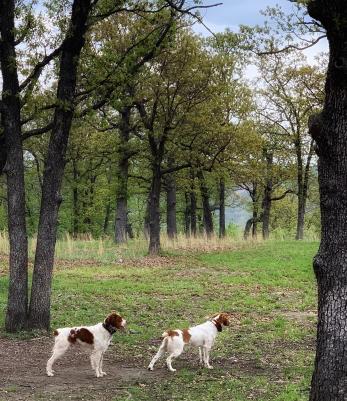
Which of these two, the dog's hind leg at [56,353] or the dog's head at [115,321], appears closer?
the dog's hind leg at [56,353]

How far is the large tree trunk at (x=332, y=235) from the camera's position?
5.11 meters

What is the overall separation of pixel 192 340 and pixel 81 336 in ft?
5.22

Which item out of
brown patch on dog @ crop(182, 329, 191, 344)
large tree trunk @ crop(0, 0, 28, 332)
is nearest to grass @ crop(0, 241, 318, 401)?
brown patch on dog @ crop(182, 329, 191, 344)

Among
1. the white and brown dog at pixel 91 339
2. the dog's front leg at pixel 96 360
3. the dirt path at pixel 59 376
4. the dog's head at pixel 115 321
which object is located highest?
the dog's head at pixel 115 321

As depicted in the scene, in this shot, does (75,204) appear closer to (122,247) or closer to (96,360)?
(122,247)

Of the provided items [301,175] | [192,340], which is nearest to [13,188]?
[192,340]

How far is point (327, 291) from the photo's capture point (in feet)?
17.4

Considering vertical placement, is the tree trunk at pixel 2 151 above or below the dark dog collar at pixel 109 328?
above

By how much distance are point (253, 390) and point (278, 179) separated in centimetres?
2983

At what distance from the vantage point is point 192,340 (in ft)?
25.2

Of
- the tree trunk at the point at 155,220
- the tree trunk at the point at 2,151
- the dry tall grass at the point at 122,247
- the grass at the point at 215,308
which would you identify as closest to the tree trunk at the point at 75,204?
the dry tall grass at the point at 122,247

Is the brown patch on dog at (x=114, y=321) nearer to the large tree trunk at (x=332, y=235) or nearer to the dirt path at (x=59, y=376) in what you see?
the dirt path at (x=59, y=376)

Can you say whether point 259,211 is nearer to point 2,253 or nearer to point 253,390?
point 2,253

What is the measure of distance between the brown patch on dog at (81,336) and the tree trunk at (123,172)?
681 inches
